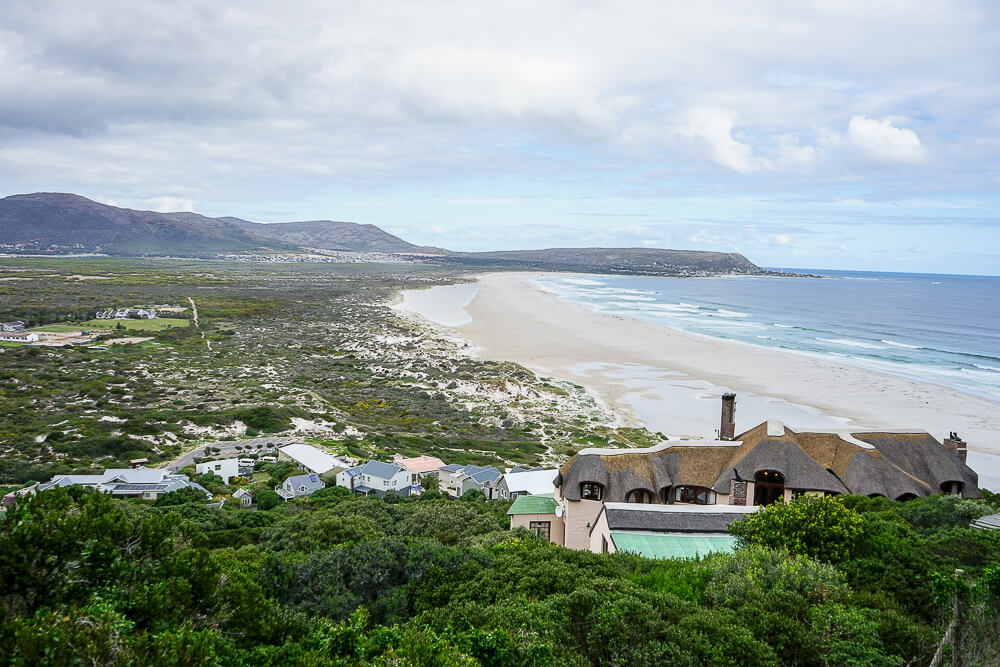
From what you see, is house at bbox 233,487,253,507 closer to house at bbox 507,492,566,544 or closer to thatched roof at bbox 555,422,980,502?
house at bbox 507,492,566,544

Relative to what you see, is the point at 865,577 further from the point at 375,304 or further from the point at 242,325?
the point at 375,304

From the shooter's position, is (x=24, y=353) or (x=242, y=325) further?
(x=242, y=325)

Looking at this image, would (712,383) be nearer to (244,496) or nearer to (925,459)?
(925,459)

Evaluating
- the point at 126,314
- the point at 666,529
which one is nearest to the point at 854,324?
the point at 666,529

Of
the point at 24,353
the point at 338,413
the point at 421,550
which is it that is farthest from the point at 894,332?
the point at 24,353

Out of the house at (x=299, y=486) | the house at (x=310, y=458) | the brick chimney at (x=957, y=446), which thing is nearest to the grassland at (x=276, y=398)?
the house at (x=310, y=458)
